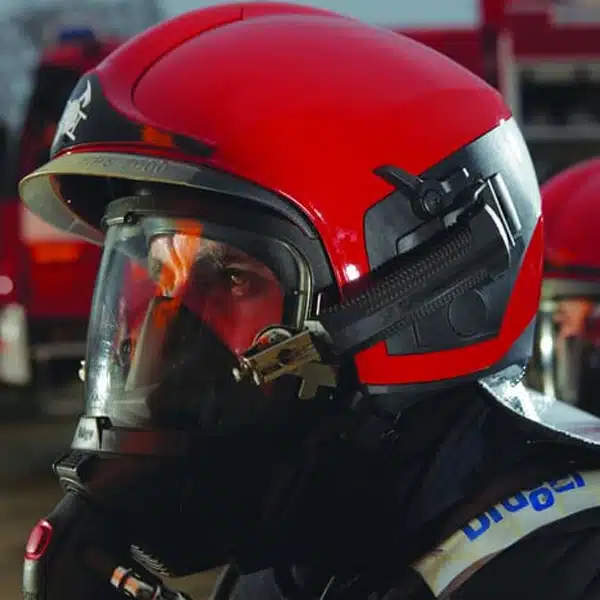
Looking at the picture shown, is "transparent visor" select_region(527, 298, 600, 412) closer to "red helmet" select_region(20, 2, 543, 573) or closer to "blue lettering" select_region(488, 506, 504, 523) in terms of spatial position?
"red helmet" select_region(20, 2, 543, 573)

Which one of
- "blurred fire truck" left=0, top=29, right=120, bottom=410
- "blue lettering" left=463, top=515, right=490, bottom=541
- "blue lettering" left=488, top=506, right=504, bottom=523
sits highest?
"blue lettering" left=488, top=506, right=504, bottom=523

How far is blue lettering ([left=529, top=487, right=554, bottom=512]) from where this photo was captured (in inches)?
56.5

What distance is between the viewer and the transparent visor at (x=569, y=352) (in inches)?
116

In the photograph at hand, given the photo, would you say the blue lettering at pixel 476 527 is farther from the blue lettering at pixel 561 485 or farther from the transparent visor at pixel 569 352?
the transparent visor at pixel 569 352

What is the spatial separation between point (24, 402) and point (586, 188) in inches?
242

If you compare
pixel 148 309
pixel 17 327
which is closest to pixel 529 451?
pixel 148 309

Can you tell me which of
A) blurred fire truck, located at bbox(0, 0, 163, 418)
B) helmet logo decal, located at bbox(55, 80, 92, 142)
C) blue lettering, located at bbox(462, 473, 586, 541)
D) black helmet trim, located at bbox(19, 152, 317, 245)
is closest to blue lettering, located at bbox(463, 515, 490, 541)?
blue lettering, located at bbox(462, 473, 586, 541)

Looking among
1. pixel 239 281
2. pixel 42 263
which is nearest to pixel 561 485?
pixel 239 281

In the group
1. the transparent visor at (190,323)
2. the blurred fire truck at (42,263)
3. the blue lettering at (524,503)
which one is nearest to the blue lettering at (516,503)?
the blue lettering at (524,503)

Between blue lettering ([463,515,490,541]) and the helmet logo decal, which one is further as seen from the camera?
the helmet logo decal

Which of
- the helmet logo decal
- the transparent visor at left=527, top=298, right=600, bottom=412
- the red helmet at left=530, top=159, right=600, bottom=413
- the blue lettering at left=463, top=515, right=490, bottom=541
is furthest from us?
the red helmet at left=530, top=159, right=600, bottom=413

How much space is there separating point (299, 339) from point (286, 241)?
11 centimetres

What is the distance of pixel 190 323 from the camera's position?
1584mm

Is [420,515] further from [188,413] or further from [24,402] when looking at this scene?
[24,402]
